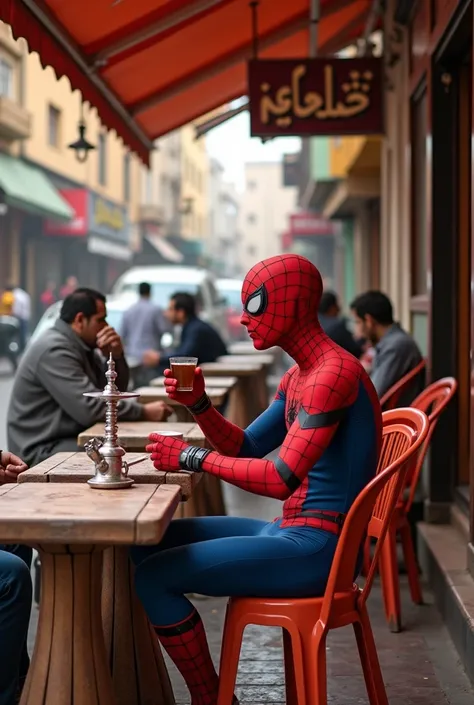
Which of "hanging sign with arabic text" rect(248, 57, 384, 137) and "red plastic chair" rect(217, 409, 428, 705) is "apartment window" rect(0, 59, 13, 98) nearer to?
"hanging sign with arabic text" rect(248, 57, 384, 137)

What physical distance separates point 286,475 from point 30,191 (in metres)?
23.8

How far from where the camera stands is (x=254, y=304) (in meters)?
3.67

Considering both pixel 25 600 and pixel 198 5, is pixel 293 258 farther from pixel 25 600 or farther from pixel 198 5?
pixel 198 5

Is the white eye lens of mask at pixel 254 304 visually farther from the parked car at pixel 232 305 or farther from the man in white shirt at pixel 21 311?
the parked car at pixel 232 305

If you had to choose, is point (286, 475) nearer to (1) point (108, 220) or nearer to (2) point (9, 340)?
(2) point (9, 340)

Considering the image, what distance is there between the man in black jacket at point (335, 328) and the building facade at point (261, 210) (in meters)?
91.1

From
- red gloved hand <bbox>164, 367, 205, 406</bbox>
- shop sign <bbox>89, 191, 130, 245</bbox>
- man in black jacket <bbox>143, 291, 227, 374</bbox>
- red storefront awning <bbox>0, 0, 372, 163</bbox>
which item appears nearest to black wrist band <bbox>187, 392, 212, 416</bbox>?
red gloved hand <bbox>164, 367, 205, 406</bbox>

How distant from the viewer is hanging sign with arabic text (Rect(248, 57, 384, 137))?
371 inches

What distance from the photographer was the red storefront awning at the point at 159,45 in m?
6.80

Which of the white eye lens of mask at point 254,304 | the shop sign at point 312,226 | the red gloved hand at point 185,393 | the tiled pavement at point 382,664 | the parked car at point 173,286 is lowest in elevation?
the tiled pavement at point 382,664

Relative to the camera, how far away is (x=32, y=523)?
3090 millimetres

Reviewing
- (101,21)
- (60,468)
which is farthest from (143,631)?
(101,21)

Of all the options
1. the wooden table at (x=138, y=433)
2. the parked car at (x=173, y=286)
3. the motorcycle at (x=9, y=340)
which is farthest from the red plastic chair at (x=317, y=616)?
the motorcycle at (x=9, y=340)

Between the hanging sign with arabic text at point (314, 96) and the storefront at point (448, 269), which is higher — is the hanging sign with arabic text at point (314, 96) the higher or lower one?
the higher one
